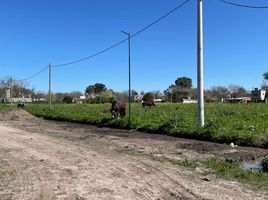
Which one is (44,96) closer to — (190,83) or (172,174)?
(190,83)

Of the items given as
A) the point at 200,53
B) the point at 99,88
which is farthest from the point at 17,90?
the point at 200,53

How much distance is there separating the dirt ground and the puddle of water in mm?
898

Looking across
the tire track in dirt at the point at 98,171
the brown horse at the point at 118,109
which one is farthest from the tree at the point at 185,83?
the tire track in dirt at the point at 98,171

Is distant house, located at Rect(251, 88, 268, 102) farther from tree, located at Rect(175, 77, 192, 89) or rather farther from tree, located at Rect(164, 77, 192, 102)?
tree, located at Rect(175, 77, 192, 89)

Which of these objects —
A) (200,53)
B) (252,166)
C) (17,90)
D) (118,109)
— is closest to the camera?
(252,166)

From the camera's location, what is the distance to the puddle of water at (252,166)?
12.6m

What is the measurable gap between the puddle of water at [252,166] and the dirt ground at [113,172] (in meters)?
0.90

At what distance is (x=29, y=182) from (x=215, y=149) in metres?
8.63

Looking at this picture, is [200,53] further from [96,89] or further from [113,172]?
[96,89]

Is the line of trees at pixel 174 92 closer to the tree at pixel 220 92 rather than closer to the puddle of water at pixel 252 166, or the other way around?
the tree at pixel 220 92

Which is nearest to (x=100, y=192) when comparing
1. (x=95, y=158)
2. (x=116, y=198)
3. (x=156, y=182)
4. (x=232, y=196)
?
(x=116, y=198)

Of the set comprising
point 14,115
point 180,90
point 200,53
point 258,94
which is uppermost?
point 180,90

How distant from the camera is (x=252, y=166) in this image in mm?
13289

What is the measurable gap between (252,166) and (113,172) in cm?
421
